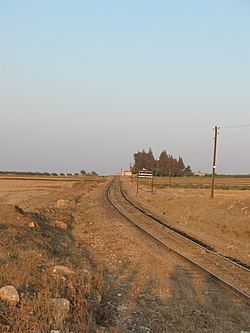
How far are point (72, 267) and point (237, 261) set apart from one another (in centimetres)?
609

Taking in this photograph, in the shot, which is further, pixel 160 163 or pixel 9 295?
pixel 160 163

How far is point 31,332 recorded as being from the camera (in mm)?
6898

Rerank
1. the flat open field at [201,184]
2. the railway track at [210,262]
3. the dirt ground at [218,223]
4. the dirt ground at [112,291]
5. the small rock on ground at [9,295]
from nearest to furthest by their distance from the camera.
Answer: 1. the dirt ground at [112,291]
2. the small rock on ground at [9,295]
3. the railway track at [210,262]
4. the dirt ground at [218,223]
5. the flat open field at [201,184]

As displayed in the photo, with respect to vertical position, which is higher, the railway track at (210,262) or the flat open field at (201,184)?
the flat open field at (201,184)

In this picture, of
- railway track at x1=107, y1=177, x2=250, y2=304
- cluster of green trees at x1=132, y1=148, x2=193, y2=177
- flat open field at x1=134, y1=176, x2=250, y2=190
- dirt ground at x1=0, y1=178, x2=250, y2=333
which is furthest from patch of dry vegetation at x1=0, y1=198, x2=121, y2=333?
cluster of green trees at x1=132, y1=148, x2=193, y2=177

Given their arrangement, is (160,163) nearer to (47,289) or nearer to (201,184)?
(201,184)

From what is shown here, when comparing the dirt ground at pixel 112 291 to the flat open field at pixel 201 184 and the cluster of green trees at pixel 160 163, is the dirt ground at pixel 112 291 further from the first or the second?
the cluster of green trees at pixel 160 163

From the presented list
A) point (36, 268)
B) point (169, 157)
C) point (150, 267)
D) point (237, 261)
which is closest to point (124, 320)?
point (36, 268)

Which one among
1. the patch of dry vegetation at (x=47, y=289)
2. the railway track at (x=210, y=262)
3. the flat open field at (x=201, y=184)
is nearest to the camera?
the patch of dry vegetation at (x=47, y=289)

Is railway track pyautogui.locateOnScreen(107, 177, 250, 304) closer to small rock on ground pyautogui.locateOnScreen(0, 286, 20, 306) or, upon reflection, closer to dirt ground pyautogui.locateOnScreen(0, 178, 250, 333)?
dirt ground pyautogui.locateOnScreen(0, 178, 250, 333)

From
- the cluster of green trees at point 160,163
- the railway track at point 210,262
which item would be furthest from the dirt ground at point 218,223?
the cluster of green trees at point 160,163

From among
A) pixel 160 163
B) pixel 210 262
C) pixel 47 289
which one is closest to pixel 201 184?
pixel 160 163

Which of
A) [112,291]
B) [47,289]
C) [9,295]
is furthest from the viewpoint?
[112,291]

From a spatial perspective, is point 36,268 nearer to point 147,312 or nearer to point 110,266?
point 147,312
